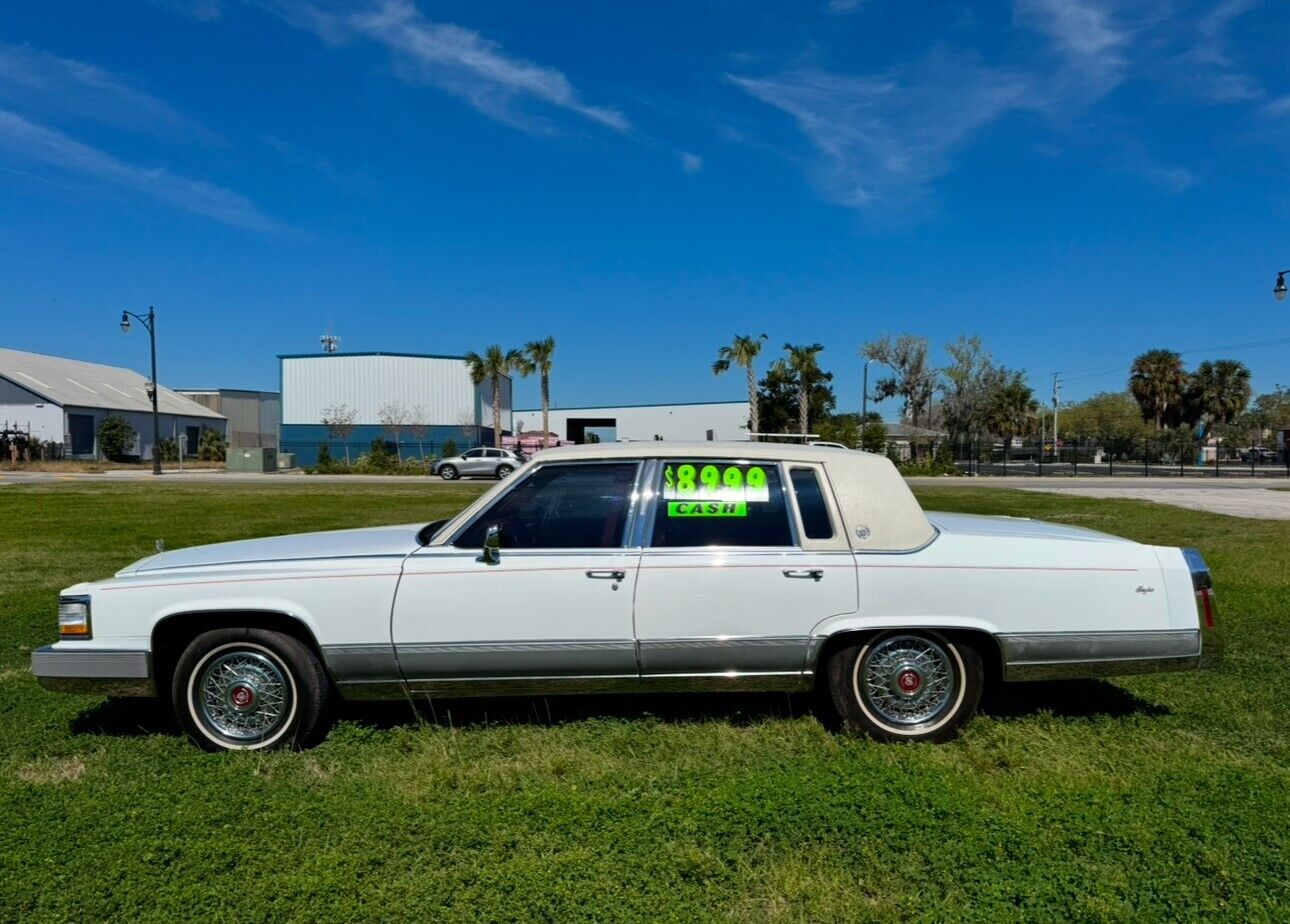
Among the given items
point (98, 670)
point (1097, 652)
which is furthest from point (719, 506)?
point (98, 670)

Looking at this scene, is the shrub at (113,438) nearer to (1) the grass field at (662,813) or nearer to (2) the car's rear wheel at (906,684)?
(1) the grass field at (662,813)

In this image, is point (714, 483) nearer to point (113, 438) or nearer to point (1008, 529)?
point (1008, 529)

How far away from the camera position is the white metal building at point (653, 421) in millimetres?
65000

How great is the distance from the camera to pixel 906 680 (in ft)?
13.5

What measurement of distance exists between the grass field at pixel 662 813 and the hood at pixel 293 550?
2.97 ft

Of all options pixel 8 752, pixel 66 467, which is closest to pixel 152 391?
pixel 66 467

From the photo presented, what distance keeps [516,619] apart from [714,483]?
120cm

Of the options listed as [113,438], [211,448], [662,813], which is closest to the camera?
[662,813]

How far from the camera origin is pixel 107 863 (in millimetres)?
2992

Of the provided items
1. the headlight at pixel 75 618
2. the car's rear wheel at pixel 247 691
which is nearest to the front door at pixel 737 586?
the car's rear wheel at pixel 247 691

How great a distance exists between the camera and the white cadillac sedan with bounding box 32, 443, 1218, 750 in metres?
3.91

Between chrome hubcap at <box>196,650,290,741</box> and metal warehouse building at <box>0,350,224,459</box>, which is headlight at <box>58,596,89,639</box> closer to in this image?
chrome hubcap at <box>196,650,290,741</box>

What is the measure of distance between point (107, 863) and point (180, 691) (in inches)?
41.6

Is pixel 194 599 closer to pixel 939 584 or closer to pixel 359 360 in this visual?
pixel 939 584
